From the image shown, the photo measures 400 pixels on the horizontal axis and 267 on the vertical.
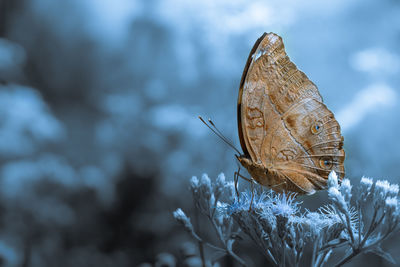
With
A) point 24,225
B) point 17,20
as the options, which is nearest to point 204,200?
point 24,225

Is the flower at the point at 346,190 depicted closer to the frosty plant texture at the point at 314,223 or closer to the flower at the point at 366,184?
the frosty plant texture at the point at 314,223

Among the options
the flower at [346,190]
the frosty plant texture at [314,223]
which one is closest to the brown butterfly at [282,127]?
the frosty plant texture at [314,223]

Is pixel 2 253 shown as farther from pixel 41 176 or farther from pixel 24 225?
pixel 41 176

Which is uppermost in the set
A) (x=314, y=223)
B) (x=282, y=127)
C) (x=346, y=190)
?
(x=282, y=127)

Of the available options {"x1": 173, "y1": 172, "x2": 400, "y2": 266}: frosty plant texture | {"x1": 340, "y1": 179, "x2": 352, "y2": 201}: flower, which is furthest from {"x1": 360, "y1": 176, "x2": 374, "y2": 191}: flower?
{"x1": 340, "y1": 179, "x2": 352, "y2": 201}: flower

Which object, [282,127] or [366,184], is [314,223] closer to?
[366,184]

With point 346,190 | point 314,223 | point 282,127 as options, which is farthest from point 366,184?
point 282,127

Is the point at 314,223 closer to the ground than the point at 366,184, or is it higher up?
→ closer to the ground

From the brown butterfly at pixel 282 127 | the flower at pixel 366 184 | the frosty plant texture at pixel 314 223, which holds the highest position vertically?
the brown butterfly at pixel 282 127
